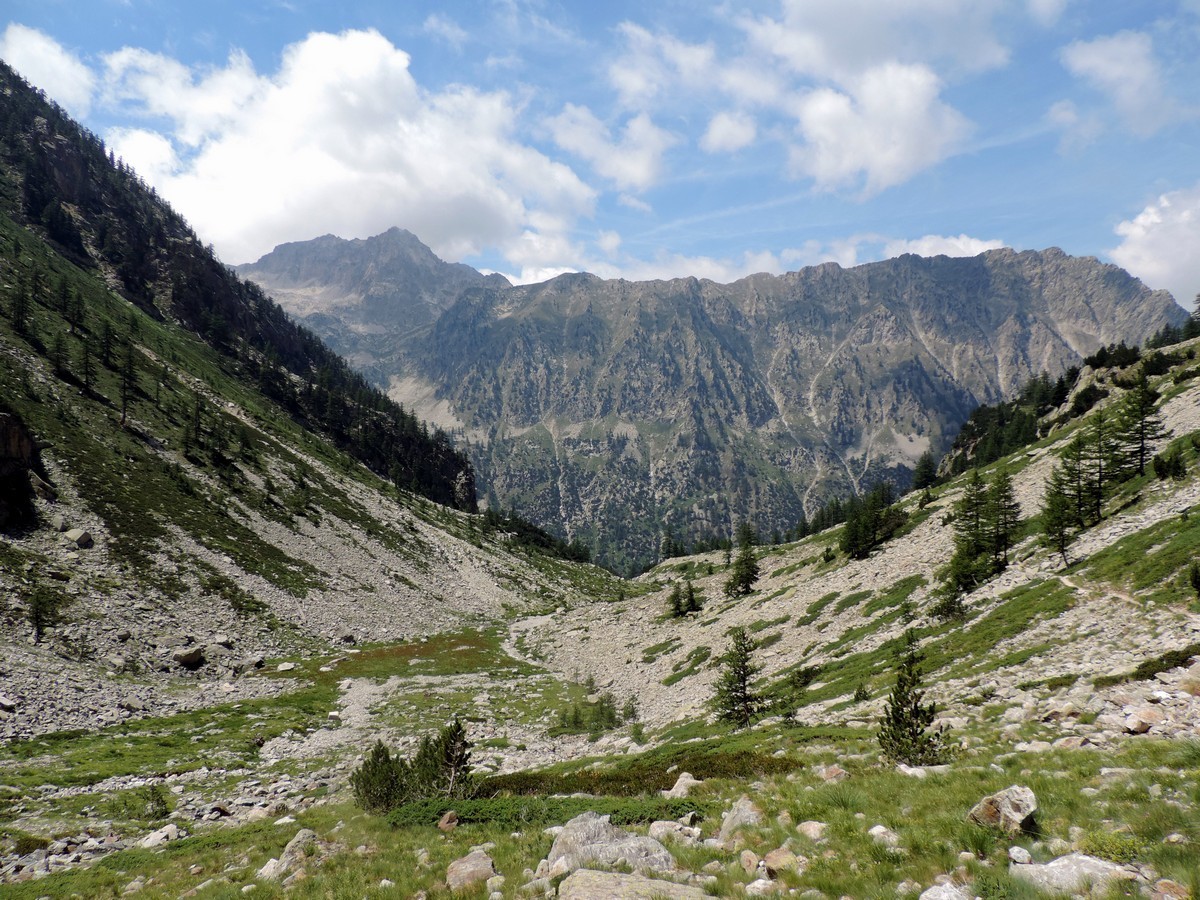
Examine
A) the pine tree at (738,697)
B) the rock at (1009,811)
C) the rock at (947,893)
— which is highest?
the rock at (947,893)

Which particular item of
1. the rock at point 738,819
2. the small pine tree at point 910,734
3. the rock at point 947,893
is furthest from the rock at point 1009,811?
the small pine tree at point 910,734

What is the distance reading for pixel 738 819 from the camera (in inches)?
467

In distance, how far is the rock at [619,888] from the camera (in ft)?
27.4

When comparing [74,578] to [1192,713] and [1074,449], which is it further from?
[1074,449]

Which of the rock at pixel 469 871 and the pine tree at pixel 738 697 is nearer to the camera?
the rock at pixel 469 871

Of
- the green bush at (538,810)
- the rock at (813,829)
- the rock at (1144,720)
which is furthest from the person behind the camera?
the green bush at (538,810)

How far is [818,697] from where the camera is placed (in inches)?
1144

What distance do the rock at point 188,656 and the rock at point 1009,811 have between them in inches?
2177

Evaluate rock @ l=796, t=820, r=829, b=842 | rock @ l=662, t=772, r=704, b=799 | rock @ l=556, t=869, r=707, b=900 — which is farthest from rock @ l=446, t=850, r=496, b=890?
rock @ l=796, t=820, r=829, b=842

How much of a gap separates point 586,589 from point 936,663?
110 m

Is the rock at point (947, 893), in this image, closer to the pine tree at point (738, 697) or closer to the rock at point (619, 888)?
the rock at point (619, 888)

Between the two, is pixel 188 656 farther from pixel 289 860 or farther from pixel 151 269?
pixel 151 269

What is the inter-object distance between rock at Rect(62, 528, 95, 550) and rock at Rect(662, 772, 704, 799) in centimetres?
6352

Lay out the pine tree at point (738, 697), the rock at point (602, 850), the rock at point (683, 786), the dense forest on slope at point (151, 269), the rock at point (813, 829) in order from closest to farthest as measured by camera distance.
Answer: the rock at point (813, 829) → the rock at point (602, 850) → the rock at point (683, 786) → the pine tree at point (738, 697) → the dense forest on slope at point (151, 269)
